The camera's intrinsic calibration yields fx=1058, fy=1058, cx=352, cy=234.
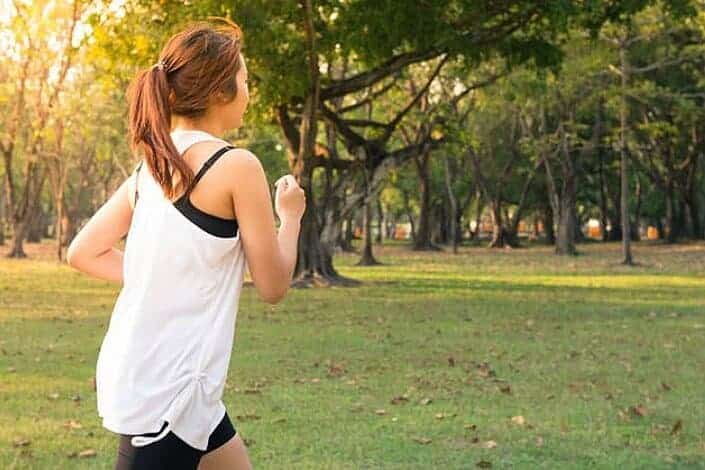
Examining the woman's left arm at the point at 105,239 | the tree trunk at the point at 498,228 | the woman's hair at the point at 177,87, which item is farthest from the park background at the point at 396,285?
the tree trunk at the point at 498,228

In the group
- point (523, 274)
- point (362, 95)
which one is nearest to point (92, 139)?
point (362, 95)

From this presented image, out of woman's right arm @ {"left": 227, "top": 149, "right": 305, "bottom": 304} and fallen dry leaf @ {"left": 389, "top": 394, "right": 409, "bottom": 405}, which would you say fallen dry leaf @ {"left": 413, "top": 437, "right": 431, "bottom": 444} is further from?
woman's right arm @ {"left": 227, "top": 149, "right": 305, "bottom": 304}

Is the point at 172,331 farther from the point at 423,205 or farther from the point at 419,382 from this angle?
the point at 423,205

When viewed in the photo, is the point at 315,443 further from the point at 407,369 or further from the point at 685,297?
the point at 685,297

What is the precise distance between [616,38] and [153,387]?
2846cm

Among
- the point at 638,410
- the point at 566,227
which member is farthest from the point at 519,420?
the point at 566,227

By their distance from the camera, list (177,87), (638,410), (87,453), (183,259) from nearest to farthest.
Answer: (183,259) → (177,87) → (87,453) → (638,410)

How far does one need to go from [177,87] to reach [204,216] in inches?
14.5

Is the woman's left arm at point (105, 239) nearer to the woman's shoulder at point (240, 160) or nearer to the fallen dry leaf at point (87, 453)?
the woman's shoulder at point (240, 160)

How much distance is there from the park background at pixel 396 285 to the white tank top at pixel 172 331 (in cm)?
151

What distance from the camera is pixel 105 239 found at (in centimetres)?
301

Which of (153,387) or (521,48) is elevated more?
(521,48)

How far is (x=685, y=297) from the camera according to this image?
20.1 metres

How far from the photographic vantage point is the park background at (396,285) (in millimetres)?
7246
